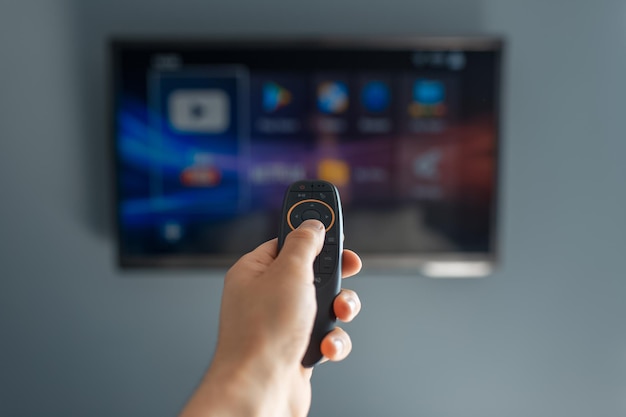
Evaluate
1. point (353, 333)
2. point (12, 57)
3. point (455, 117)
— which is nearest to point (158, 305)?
point (353, 333)

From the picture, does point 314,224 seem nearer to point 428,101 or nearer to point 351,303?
point 351,303

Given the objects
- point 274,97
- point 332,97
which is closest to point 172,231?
point 274,97

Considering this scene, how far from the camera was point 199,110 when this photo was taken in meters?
1.51

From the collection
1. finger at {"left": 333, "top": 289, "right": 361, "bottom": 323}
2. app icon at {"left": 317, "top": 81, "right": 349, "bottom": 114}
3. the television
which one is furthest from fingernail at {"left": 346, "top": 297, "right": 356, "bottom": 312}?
app icon at {"left": 317, "top": 81, "right": 349, "bottom": 114}

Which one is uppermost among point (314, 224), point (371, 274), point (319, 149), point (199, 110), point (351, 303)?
point (199, 110)

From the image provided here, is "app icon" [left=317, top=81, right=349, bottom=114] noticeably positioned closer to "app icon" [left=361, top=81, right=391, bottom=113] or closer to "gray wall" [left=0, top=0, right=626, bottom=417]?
"app icon" [left=361, top=81, right=391, bottom=113]

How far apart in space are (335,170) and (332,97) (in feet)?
0.65

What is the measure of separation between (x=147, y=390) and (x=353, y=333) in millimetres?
623

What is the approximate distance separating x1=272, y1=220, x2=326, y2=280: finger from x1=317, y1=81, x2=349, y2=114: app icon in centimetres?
79

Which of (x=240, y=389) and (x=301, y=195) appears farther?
(x=301, y=195)

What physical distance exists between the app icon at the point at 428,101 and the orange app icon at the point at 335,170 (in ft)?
0.76

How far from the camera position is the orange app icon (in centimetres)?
153

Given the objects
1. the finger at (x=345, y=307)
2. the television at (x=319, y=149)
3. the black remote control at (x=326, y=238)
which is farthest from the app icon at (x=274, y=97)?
the finger at (x=345, y=307)

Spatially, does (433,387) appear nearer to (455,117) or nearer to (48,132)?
(455,117)
